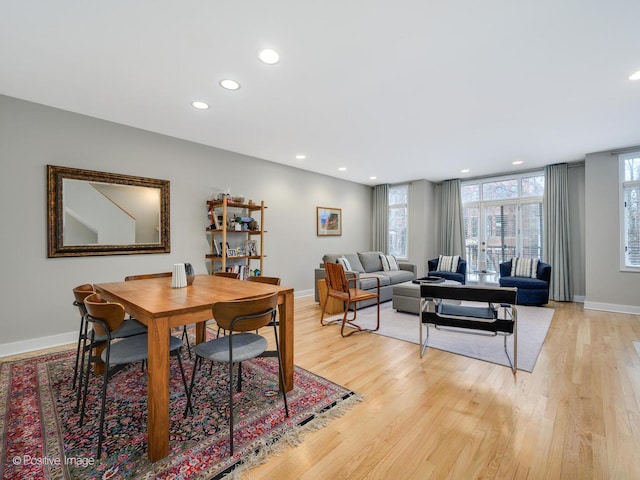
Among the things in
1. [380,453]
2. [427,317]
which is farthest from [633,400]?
[380,453]

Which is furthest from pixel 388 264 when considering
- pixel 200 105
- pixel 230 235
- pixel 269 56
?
pixel 269 56

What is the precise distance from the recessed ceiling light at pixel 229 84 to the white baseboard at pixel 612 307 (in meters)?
6.33

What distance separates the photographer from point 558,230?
5.57 meters

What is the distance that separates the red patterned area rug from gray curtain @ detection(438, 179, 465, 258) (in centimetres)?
562

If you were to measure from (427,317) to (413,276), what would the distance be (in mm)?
3728

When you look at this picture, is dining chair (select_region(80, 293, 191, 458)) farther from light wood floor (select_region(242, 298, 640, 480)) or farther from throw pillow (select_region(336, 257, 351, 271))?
throw pillow (select_region(336, 257, 351, 271))

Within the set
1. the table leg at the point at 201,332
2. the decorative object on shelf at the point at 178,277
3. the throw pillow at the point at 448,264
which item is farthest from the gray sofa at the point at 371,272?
the decorative object on shelf at the point at 178,277

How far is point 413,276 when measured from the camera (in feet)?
21.3

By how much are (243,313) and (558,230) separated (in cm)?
634

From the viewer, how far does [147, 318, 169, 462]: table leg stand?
155 centimetres

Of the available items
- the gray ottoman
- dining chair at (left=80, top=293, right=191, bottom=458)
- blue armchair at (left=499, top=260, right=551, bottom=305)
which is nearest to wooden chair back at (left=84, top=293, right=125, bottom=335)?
dining chair at (left=80, top=293, right=191, bottom=458)

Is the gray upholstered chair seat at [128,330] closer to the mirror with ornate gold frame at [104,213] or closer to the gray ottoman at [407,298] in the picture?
the mirror with ornate gold frame at [104,213]

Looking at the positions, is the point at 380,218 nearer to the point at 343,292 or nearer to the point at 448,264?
the point at 448,264

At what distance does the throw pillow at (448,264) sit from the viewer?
620 centimetres
